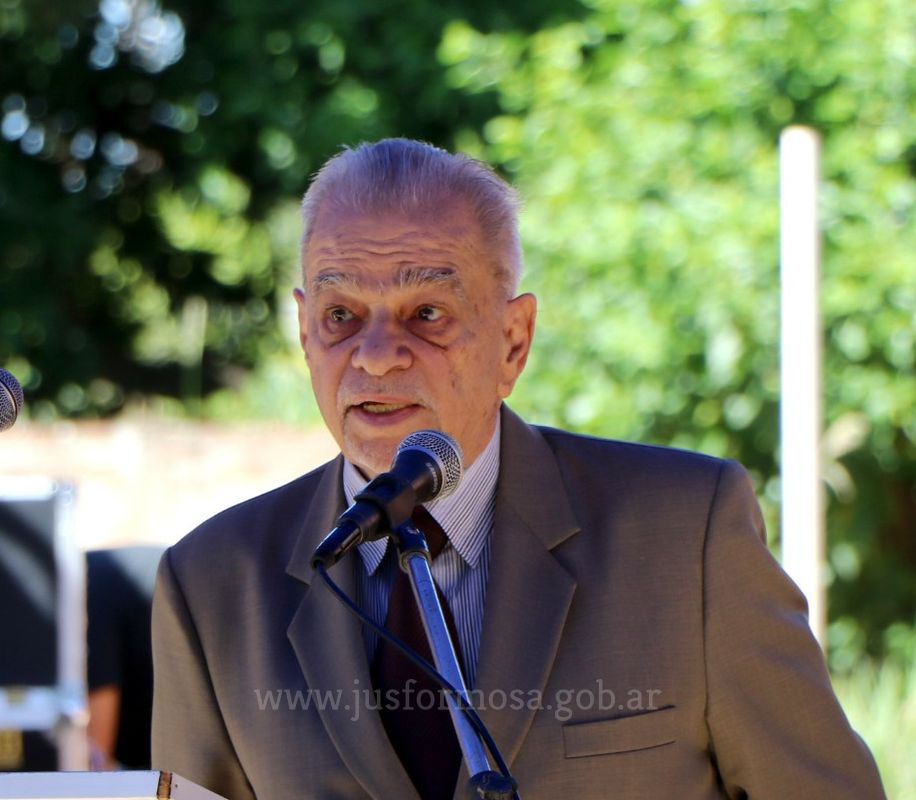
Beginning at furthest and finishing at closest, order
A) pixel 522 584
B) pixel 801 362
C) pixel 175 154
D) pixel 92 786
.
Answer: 1. pixel 175 154
2. pixel 801 362
3. pixel 522 584
4. pixel 92 786

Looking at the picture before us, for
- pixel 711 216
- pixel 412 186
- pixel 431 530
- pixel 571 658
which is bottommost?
pixel 571 658

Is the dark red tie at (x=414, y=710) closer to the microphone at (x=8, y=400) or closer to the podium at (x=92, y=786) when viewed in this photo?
the microphone at (x=8, y=400)

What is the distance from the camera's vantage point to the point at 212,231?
10.3 meters

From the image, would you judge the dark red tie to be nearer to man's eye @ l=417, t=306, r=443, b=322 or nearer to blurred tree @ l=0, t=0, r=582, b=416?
man's eye @ l=417, t=306, r=443, b=322

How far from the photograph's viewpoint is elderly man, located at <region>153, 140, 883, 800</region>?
101 inches

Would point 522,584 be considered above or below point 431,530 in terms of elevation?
below

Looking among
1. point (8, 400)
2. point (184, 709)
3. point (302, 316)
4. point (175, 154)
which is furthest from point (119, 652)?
point (175, 154)

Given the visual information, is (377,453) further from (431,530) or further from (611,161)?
(611,161)

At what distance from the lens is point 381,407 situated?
2.58 metres

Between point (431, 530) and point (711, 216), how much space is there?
4.00 meters

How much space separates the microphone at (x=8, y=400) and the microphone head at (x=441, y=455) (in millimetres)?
599

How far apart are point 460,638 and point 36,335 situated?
7.29m

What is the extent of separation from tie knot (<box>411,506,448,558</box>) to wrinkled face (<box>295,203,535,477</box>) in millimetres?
116

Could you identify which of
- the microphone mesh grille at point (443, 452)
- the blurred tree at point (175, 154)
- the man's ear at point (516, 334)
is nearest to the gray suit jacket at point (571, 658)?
the man's ear at point (516, 334)
